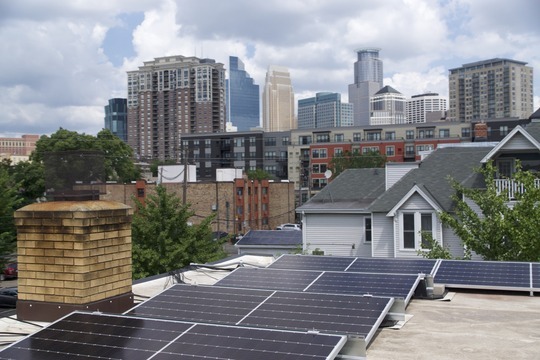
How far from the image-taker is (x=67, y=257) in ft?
31.9

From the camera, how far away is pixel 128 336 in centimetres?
786

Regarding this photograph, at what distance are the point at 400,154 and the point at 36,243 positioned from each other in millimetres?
105493

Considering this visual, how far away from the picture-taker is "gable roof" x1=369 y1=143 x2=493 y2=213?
30.1 meters

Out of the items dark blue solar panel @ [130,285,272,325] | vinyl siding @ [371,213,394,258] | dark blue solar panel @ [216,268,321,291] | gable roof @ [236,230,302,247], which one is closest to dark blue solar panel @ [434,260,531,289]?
dark blue solar panel @ [216,268,321,291]

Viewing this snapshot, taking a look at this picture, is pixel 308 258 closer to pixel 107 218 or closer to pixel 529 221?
pixel 107 218

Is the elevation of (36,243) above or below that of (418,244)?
above

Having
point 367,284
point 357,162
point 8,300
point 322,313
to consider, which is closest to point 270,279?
point 367,284

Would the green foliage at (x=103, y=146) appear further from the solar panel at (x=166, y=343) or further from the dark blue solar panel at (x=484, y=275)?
the solar panel at (x=166, y=343)

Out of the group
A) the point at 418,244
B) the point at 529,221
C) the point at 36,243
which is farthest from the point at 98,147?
the point at 36,243

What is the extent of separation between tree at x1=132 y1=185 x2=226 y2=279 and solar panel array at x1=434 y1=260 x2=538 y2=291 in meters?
14.7

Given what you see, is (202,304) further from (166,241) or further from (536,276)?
(166,241)

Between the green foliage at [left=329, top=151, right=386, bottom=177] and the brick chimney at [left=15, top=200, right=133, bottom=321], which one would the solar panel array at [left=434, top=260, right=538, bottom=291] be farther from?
the green foliage at [left=329, top=151, right=386, bottom=177]

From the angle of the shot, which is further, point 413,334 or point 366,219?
point 366,219

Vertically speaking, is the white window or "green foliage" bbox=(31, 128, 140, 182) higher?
"green foliage" bbox=(31, 128, 140, 182)
